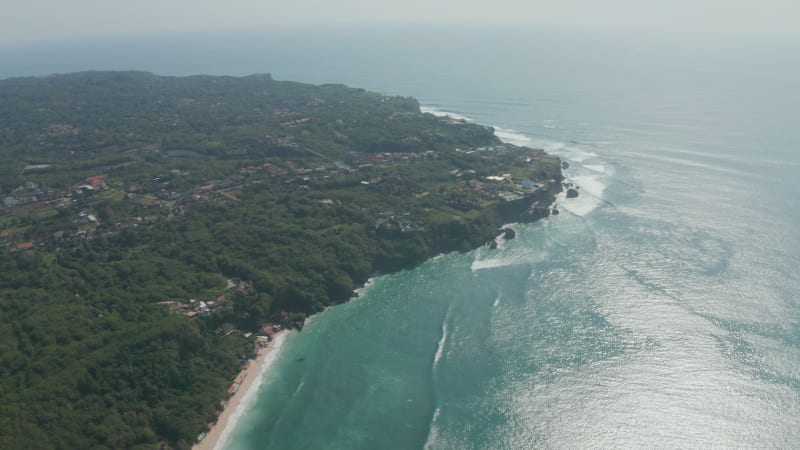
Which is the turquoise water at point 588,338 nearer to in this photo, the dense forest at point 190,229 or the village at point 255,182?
the dense forest at point 190,229

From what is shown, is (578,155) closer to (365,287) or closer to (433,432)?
(365,287)

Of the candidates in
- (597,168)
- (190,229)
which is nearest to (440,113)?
(597,168)

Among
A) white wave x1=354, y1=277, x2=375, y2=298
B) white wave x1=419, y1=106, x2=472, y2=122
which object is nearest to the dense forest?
white wave x1=354, y1=277, x2=375, y2=298

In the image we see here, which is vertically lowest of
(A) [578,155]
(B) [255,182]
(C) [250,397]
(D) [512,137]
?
(C) [250,397]

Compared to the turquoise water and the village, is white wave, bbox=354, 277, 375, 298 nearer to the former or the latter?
the turquoise water

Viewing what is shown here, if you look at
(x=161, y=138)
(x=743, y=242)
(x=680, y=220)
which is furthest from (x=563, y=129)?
(x=161, y=138)
